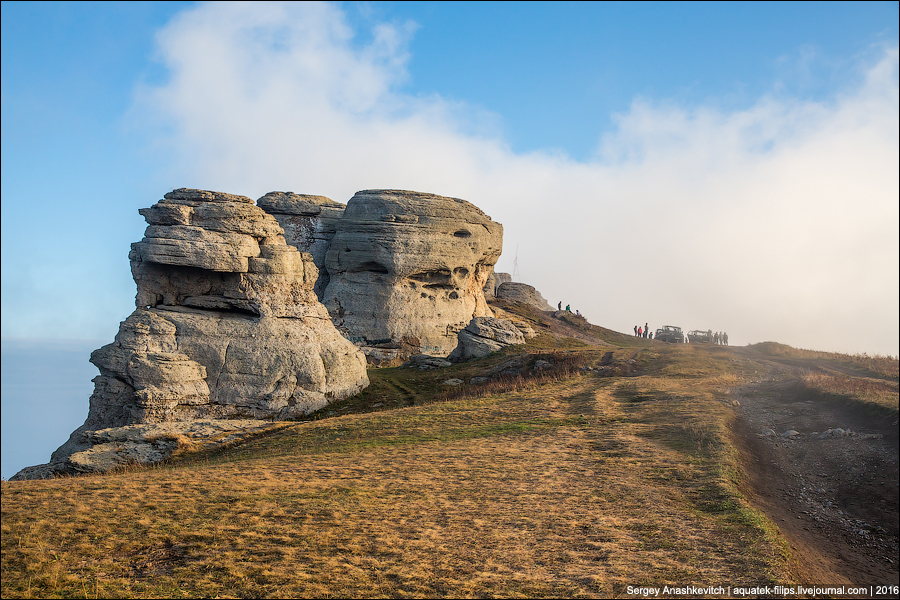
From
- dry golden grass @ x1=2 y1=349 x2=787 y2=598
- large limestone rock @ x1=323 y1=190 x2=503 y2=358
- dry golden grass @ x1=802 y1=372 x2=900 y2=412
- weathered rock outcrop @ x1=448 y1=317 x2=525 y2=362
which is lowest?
dry golden grass @ x1=2 y1=349 x2=787 y2=598

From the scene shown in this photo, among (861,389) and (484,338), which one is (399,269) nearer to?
(484,338)

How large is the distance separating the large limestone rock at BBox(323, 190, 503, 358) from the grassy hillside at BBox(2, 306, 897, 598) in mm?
23501

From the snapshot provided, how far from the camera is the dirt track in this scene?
368 inches

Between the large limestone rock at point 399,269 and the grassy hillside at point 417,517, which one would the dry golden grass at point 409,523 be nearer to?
the grassy hillside at point 417,517

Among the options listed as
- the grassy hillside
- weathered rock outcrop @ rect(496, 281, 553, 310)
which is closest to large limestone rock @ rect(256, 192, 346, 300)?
weathered rock outcrop @ rect(496, 281, 553, 310)

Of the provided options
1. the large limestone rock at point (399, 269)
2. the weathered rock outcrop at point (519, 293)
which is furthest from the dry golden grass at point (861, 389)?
the weathered rock outcrop at point (519, 293)

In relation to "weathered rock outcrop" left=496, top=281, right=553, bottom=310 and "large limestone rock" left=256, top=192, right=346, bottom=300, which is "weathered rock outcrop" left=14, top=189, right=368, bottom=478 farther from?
"weathered rock outcrop" left=496, top=281, right=553, bottom=310

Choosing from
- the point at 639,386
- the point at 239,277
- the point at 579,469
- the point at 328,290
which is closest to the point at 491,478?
the point at 579,469

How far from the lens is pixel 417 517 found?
10.3 meters

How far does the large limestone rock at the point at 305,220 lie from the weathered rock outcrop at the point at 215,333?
2087cm

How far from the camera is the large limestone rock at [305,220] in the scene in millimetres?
47031

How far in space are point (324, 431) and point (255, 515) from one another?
923 centimetres

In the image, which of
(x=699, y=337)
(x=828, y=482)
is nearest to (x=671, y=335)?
(x=699, y=337)

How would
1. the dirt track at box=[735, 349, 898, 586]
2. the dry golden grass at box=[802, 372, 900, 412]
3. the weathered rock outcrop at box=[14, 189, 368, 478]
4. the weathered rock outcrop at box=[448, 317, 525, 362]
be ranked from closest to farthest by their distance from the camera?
the dirt track at box=[735, 349, 898, 586]
the dry golden grass at box=[802, 372, 900, 412]
the weathered rock outcrop at box=[14, 189, 368, 478]
the weathered rock outcrop at box=[448, 317, 525, 362]
